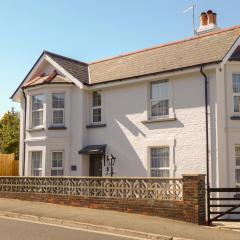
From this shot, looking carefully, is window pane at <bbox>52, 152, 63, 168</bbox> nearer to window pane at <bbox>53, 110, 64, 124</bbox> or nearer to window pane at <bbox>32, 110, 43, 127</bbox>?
window pane at <bbox>53, 110, 64, 124</bbox>

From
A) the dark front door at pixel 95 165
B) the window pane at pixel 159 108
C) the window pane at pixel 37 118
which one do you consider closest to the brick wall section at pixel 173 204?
the dark front door at pixel 95 165

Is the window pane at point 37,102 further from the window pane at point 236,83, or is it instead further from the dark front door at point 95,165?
the window pane at point 236,83

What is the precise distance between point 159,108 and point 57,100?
5459mm

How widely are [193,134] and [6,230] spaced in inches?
343

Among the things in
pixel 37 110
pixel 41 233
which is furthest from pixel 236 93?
pixel 41 233

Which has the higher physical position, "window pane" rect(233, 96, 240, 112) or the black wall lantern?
"window pane" rect(233, 96, 240, 112)

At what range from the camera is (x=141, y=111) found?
62.8 feet

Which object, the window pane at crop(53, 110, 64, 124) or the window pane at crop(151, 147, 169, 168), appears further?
the window pane at crop(53, 110, 64, 124)

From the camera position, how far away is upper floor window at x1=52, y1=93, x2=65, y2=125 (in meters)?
A: 21.1

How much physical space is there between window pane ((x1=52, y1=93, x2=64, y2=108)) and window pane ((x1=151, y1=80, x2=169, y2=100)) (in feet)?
15.9

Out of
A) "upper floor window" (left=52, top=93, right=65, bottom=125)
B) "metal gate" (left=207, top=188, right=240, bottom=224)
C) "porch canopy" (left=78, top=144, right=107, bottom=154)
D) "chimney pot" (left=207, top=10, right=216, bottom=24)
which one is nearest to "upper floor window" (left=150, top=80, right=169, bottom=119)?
"porch canopy" (left=78, top=144, right=107, bottom=154)

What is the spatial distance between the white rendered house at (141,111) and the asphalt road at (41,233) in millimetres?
6696

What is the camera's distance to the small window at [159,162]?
18.2 meters

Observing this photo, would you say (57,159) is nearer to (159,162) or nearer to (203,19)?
(159,162)
